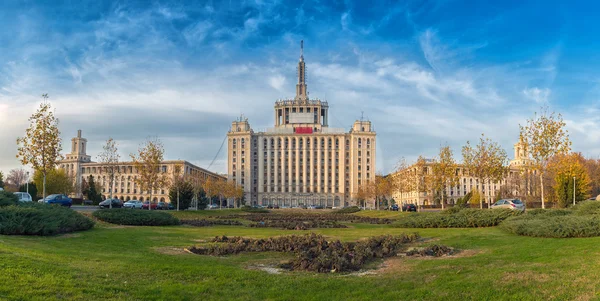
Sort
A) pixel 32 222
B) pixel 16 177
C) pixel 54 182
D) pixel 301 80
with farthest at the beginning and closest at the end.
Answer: pixel 301 80 → pixel 16 177 → pixel 54 182 → pixel 32 222

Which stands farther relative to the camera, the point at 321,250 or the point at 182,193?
the point at 182,193

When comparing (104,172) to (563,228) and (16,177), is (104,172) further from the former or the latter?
(563,228)

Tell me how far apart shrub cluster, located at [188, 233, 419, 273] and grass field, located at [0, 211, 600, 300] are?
0.61 meters

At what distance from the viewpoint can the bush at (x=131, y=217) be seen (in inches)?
1140

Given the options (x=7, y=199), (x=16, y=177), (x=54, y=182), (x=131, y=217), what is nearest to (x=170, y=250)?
(x=7, y=199)

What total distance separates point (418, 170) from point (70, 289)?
6323 centimetres

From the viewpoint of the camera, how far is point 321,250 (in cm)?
1520

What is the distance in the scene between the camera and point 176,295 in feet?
32.6

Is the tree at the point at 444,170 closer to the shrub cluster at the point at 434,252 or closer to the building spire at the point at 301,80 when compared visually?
the shrub cluster at the point at 434,252

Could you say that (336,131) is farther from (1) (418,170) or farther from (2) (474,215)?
(2) (474,215)

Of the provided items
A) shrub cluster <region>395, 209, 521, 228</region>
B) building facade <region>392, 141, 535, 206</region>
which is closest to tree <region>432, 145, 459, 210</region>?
building facade <region>392, 141, 535, 206</region>

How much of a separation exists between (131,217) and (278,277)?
19.8 m

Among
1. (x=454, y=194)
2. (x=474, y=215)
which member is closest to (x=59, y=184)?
(x=474, y=215)

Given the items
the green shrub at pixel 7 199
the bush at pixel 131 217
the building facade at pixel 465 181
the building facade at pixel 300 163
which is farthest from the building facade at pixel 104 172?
the green shrub at pixel 7 199
